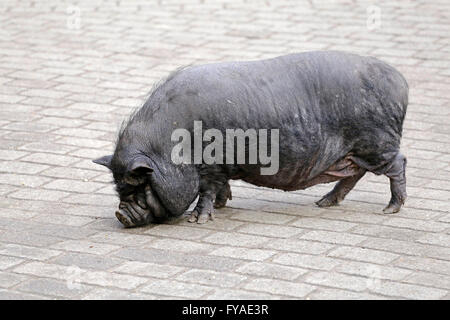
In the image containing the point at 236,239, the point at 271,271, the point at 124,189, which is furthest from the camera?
the point at 124,189

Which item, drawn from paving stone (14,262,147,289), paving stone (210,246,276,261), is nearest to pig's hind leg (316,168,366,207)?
paving stone (210,246,276,261)

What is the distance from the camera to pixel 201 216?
704 centimetres

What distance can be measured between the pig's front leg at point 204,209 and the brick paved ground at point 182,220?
8 cm

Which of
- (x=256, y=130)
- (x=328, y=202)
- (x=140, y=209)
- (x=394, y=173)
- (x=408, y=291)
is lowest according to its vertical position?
(x=408, y=291)

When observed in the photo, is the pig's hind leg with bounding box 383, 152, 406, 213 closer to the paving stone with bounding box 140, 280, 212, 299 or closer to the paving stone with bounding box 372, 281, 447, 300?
the paving stone with bounding box 372, 281, 447, 300

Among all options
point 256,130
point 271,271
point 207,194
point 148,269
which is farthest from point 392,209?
point 148,269

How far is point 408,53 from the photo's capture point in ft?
36.6

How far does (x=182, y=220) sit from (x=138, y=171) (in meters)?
0.57

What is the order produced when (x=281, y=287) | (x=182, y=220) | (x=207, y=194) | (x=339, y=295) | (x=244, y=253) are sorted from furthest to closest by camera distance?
(x=182, y=220)
(x=207, y=194)
(x=244, y=253)
(x=281, y=287)
(x=339, y=295)

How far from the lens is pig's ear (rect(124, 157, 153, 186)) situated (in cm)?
669

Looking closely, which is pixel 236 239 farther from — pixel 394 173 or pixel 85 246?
pixel 394 173

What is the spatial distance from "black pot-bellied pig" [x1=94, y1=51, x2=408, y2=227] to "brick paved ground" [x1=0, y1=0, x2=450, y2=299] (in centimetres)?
28

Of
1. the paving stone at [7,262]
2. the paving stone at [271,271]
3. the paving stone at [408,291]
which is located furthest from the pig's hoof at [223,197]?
the paving stone at [408,291]

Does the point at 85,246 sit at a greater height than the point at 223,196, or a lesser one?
lesser
